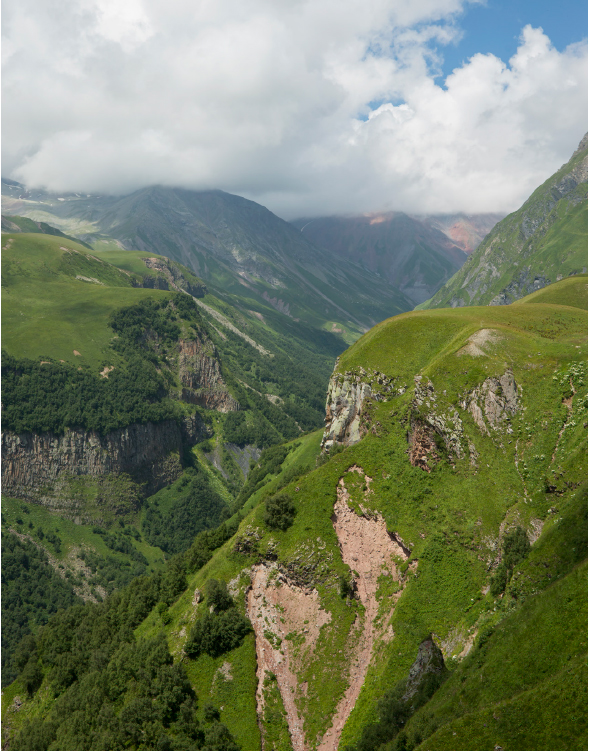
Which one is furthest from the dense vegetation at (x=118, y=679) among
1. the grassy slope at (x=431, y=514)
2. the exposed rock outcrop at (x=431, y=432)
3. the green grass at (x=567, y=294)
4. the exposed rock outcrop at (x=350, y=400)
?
the green grass at (x=567, y=294)

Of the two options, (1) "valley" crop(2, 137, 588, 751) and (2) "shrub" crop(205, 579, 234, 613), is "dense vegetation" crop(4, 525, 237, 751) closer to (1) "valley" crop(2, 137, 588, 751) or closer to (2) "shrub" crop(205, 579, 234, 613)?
(1) "valley" crop(2, 137, 588, 751)

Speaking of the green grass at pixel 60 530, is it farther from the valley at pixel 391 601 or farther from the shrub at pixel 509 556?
the shrub at pixel 509 556

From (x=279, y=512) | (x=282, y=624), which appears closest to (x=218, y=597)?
(x=282, y=624)

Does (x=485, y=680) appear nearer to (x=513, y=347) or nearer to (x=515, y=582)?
(x=515, y=582)

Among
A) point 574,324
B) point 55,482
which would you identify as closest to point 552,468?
point 574,324

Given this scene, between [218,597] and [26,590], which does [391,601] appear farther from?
[26,590]

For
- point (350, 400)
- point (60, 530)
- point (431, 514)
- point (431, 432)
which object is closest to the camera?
point (431, 514)

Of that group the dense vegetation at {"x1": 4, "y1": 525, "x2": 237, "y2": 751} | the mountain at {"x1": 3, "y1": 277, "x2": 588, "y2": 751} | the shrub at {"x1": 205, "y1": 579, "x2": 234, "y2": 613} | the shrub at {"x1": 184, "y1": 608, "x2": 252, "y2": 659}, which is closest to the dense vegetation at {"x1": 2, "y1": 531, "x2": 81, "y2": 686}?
the dense vegetation at {"x1": 4, "y1": 525, "x2": 237, "y2": 751}
